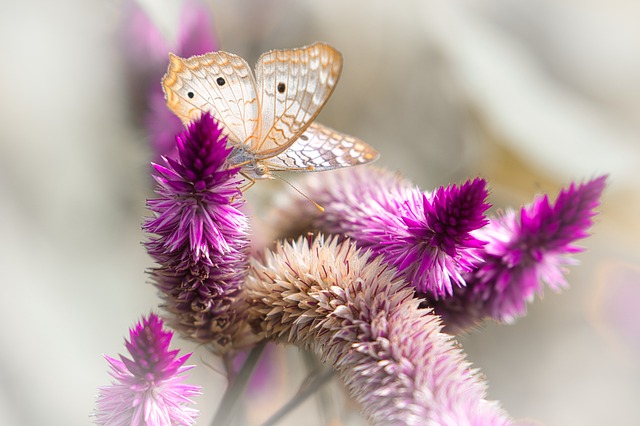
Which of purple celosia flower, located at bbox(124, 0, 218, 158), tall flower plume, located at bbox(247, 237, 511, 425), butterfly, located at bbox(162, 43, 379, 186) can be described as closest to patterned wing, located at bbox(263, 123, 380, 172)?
butterfly, located at bbox(162, 43, 379, 186)

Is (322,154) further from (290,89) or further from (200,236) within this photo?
(200,236)

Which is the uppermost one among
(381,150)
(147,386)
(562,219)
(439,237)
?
(381,150)

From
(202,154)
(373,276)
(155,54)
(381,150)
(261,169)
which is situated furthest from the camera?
(381,150)

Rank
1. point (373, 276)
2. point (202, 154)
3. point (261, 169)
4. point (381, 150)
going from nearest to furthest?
point (202, 154) < point (373, 276) < point (261, 169) < point (381, 150)

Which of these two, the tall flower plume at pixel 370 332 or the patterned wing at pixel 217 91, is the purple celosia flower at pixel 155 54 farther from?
Answer: the tall flower plume at pixel 370 332

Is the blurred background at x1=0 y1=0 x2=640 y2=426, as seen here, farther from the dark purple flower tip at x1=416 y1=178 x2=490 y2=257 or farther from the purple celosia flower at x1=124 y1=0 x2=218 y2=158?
the dark purple flower tip at x1=416 y1=178 x2=490 y2=257

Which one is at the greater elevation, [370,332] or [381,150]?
[381,150]

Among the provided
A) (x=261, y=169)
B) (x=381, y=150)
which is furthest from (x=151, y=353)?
(x=381, y=150)

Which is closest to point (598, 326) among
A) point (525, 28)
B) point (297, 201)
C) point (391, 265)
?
point (525, 28)
